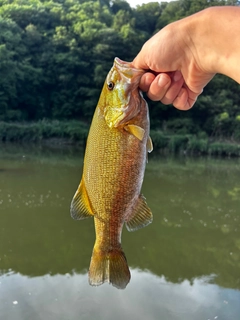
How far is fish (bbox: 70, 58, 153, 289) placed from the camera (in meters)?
1.50

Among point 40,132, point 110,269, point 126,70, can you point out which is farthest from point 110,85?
point 40,132

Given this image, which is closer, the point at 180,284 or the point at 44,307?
the point at 44,307

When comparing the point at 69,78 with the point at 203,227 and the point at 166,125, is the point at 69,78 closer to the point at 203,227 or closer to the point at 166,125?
the point at 166,125

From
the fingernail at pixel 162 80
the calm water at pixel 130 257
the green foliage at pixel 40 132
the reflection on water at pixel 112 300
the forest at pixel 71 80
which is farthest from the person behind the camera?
the forest at pixel 71 80

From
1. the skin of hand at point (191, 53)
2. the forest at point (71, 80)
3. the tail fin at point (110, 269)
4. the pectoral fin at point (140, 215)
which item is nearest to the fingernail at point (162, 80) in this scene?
the skin of hand at point (191, 53)

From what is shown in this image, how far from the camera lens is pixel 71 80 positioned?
3625 cm

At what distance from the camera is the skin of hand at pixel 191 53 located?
57.0 inches

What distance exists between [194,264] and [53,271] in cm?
267

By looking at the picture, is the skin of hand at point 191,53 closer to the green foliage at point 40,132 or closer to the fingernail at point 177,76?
the fingernail at point 177,76

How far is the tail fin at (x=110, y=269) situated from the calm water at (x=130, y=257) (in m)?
4.07

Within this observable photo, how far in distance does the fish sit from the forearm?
26 cm

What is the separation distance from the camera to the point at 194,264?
764 centimetres

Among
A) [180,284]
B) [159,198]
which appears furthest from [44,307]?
[159,198]

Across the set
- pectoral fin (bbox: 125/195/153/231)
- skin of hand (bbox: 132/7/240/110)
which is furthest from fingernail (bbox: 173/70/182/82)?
pectoral fin (bbox: 125/195/153/231)
